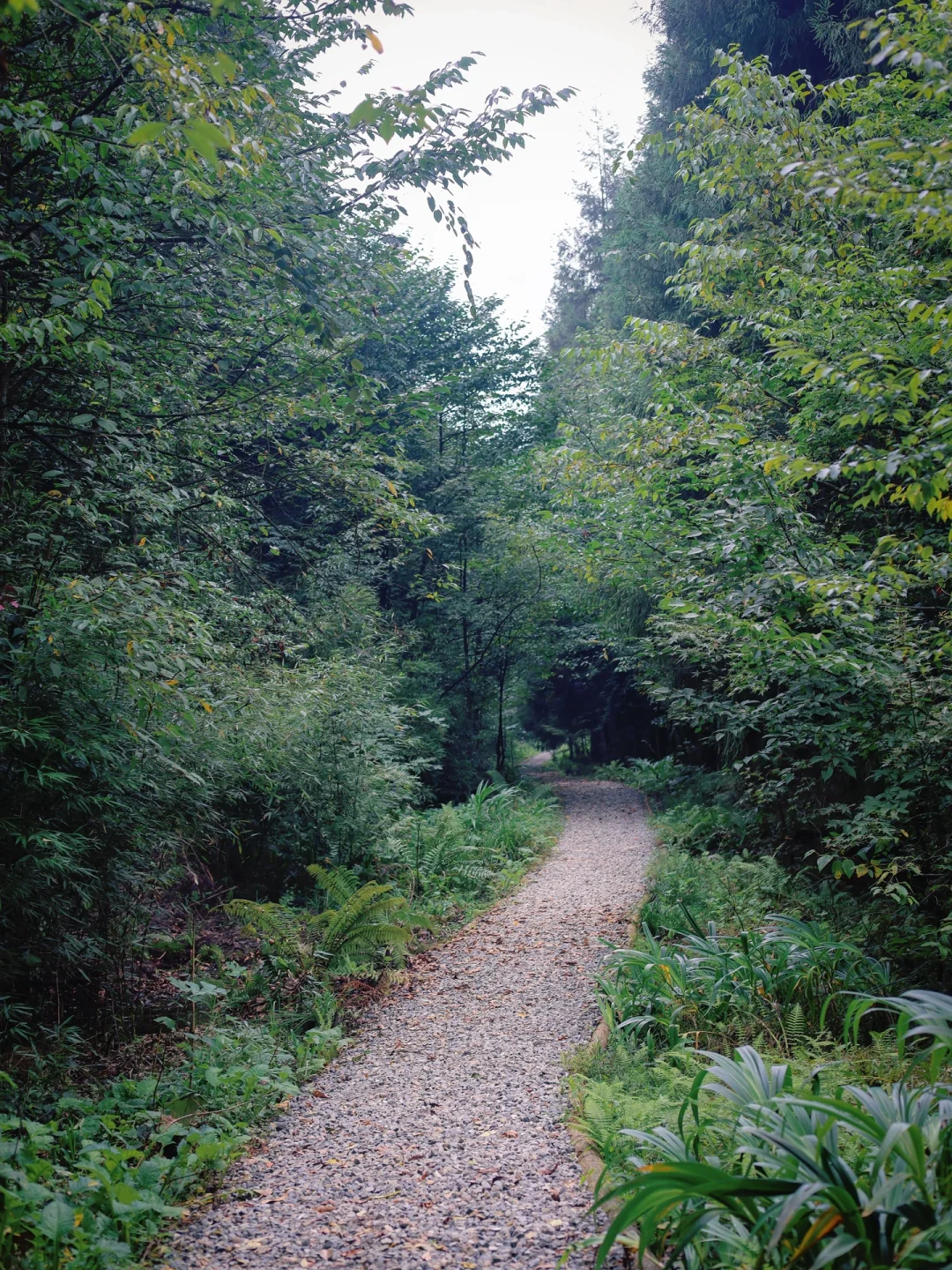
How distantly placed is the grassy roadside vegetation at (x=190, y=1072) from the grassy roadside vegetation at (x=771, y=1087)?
62.2 inches

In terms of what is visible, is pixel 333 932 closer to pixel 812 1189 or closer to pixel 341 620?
pixel 812 1189

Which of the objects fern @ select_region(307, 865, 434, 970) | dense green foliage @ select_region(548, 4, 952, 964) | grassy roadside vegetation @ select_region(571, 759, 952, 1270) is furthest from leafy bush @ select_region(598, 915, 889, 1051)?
fern @ select_region(307, 865, 434, 970)

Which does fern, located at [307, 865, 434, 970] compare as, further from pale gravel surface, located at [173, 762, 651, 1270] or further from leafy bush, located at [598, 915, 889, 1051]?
leafy bush, located at [598, 915, 889, 1051]

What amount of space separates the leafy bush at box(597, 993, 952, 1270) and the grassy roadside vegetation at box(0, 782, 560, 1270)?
1722 mm

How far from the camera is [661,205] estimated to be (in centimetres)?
1120

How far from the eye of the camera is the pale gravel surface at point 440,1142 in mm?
2568

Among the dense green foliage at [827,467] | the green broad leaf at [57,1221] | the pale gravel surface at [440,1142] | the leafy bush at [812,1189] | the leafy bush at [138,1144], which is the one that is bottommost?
the pale gravel surface at [440,1142]

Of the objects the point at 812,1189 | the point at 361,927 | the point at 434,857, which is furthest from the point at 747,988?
the point at 434,857

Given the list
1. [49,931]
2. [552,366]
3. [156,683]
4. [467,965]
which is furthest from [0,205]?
[552,366]

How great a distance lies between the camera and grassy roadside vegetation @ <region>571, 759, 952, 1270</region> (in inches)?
71.7

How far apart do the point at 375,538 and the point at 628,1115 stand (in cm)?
804

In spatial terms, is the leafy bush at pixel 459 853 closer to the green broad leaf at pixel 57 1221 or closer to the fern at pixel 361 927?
the fern at pixel 361 927

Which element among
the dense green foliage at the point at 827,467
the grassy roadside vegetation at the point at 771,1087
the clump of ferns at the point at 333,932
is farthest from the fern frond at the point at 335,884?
the dense green foliage at the point at 827,467

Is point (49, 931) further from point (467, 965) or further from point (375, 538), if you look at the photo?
point (375, 538)
